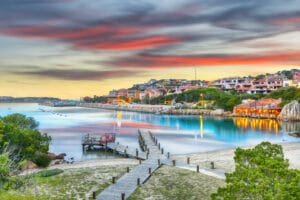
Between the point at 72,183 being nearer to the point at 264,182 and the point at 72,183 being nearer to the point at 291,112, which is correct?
the point at 264,182

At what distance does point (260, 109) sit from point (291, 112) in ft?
49.8

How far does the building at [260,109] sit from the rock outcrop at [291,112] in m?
5.90

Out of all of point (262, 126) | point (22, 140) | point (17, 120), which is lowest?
point (262, 126)

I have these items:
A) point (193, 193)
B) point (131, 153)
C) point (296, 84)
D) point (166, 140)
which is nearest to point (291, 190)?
point (193, 193)

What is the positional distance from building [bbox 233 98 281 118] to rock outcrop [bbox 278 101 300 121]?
19.4 feet

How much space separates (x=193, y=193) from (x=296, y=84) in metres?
138

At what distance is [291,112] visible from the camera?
3757 inches

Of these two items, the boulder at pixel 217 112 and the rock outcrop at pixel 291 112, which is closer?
the rock outcrop at pixel 291 112

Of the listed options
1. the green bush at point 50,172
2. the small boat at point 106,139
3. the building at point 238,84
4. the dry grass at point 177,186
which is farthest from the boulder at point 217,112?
the green bush at point 50,172

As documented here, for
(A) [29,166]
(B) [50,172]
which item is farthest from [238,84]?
(B) [50,172]

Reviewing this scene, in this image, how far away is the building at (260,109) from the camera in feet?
348

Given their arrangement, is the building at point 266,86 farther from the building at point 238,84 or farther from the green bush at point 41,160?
the green bush at point 41,160

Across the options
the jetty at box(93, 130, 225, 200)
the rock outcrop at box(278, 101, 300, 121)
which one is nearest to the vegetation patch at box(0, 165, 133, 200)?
the jetty at box(93, 130, 225, 200)

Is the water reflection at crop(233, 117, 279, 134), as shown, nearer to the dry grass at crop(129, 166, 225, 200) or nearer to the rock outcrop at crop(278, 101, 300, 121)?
the rock outcrop at crop(278, 101, 300, 121)
